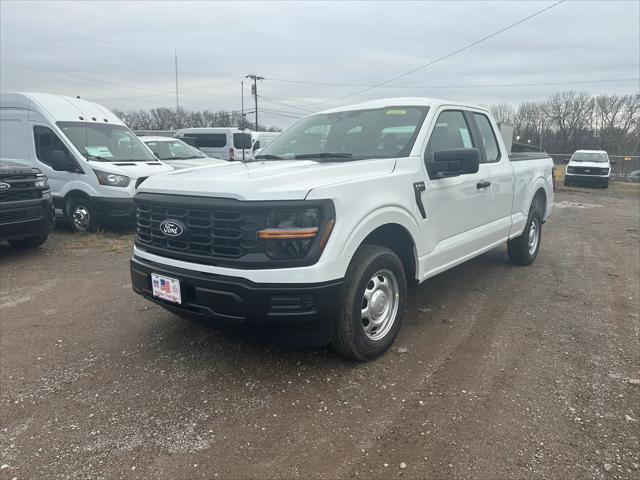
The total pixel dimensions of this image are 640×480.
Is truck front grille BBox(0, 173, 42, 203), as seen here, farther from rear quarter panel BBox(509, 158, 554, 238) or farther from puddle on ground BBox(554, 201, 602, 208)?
puddle on ground BBox(554, 201, 602, 208)

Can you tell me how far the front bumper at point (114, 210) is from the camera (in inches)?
316

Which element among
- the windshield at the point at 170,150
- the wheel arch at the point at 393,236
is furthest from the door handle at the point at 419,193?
the windshield at the point at 170,150

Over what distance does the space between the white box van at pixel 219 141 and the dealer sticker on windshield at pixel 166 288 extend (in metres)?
16.5

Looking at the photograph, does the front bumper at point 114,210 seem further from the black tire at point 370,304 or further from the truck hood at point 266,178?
the black tire at point 370,304

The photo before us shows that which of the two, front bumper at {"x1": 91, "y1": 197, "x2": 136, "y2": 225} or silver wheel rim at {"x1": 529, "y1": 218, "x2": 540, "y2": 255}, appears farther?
front bumper at {"x1": 91, "y1": 197, "x2": 136, "y2": 225}

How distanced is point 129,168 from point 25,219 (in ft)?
7.16

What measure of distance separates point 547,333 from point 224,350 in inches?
106

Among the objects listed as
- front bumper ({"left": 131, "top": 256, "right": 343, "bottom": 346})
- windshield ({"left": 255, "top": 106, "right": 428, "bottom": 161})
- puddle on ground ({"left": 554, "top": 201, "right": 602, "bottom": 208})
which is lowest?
puddle on ground ({"left": 554, "top": 201, "right": 602, "bottom": 208})

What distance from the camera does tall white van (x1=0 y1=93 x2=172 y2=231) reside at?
8062mm

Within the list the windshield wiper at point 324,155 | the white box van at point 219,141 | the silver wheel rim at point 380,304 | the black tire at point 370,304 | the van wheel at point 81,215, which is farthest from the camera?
the white box van at point 219,141

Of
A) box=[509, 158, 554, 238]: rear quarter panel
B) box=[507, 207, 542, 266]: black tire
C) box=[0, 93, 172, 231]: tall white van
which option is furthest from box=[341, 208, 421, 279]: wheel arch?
box=[0, 93, 172, 231]: tall white van

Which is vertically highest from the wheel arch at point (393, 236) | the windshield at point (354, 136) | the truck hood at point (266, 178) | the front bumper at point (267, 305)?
the windshield at point (354, 136)

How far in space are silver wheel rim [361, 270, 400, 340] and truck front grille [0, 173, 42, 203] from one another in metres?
5.44

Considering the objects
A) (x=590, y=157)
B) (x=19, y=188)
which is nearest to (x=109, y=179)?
(x=19, y=188)
